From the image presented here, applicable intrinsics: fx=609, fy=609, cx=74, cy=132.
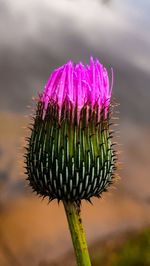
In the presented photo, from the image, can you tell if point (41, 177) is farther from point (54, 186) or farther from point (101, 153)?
point (101, 153)

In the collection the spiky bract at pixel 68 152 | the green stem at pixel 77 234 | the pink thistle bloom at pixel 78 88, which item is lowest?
the green stem at pixel 77 234

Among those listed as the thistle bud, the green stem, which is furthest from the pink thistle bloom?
the green stem

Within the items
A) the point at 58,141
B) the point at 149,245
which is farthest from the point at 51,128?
the point at 149,245

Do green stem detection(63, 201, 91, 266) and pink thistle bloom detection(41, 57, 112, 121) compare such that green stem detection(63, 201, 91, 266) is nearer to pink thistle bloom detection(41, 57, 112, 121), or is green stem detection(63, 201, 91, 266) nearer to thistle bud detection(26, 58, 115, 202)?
thistle bud detection(26, 58, 115, 202)

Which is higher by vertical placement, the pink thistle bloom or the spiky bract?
the pink thistle bloom

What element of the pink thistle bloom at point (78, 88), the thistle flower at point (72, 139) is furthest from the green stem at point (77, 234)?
the pink thistle bloom at point (78, 88)

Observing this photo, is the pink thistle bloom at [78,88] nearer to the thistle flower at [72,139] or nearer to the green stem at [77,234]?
the thistle flower at [72,139]

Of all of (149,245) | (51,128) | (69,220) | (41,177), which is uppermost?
(149,245)
